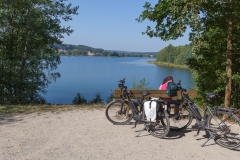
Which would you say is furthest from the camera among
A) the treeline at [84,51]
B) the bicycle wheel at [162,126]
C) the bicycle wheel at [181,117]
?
the treeline at [84,51]

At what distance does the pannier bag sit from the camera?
5383 mm

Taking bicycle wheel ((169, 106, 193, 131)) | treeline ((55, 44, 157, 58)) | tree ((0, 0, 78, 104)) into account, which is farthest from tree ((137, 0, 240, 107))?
treeline ((55, 44, 157, 58))

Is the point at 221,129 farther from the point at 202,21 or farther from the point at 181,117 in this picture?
the point at 202,21

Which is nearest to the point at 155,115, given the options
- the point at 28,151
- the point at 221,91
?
the point at 28,151

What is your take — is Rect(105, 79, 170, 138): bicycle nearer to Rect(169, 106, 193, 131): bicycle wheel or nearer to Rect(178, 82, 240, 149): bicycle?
Rect(169, 106, 193, 131): bicycle wheel

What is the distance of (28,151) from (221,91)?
24.5 ft

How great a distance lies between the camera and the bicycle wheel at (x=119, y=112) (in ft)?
20.6

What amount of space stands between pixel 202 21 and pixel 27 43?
437 inches

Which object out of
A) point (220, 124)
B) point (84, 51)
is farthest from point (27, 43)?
point (84, 51)

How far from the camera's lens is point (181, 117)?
5.88 meters

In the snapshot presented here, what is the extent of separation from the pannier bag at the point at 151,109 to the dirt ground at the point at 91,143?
37cm

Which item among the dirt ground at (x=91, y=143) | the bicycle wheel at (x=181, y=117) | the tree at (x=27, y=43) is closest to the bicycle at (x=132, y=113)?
the dirt ground at (x=91, y=143)

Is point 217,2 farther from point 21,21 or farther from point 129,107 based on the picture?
point 21,21

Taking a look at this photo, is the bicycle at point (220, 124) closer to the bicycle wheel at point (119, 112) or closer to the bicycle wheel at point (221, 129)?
the bicycle wheel at point (221, 129)
